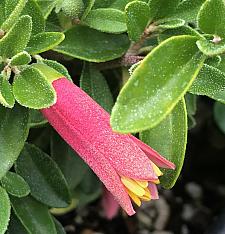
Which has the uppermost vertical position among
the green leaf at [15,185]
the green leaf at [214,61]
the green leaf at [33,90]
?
the green leaf at [33,90]

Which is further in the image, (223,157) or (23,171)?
(223,157)

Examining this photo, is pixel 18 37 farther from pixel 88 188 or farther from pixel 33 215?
pixel 88 188

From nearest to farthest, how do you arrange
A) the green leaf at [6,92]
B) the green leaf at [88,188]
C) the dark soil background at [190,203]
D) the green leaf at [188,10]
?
the green leaf at [6,92] → the green leaf at [188,10] → the green leaf at [88,188] → the dark soil background at [190,203]

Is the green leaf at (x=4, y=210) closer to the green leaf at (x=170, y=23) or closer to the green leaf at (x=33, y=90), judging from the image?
the green leaf at (x=33, y=90)

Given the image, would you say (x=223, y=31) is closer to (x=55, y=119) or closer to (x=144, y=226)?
(x=55, y=119)

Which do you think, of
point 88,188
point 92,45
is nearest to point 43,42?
point 92,45

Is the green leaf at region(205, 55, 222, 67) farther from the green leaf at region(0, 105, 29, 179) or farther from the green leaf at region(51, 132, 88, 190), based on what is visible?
the green leaf at region(51, 132, 88, 190)

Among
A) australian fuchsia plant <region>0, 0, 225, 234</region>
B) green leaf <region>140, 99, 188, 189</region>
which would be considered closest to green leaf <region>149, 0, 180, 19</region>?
australian fuchsia plant <region>0, 0, 225, 234</region>

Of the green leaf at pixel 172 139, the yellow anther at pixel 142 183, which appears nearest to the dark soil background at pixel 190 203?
A: the green leaf at pixel 172 139

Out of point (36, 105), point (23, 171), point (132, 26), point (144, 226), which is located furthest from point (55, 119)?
point (144, 226)

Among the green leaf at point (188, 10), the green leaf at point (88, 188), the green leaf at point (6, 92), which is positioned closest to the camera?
→ the green leaf at point (6, 92)
